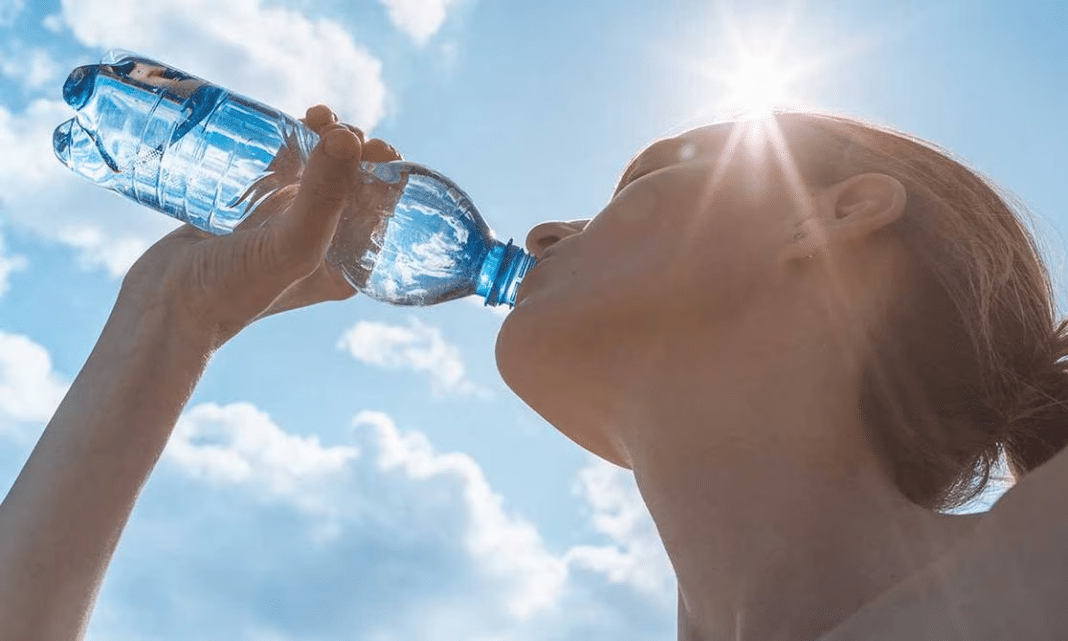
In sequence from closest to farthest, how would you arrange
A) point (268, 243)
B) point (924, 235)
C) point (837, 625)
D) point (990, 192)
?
point (837, 625) < point (924, 235) < point (990, 192) < point (268, 243)

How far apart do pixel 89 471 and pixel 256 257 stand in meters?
0.64

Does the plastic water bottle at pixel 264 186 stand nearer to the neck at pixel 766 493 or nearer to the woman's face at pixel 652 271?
the woman's face at pixel 652 271

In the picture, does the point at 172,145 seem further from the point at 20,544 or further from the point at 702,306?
the point at 702,306

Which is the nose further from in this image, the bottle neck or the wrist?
the wrist

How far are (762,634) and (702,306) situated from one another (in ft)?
2.07

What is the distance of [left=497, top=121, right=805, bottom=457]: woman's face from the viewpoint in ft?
6.92

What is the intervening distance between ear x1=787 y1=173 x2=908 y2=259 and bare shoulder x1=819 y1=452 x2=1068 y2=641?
79 cm

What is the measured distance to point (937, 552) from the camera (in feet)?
5.50

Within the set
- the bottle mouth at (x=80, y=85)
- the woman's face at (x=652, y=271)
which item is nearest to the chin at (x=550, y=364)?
the woman's face at (x=652, y=271)

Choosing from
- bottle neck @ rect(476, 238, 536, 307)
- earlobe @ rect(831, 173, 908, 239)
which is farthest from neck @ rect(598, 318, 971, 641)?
bottle neck @ rect(476, 238, 536, 307)

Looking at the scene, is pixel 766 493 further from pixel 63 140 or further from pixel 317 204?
pixel 63 140

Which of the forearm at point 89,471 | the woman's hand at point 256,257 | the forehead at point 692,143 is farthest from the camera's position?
the woman's hand at point 256,257

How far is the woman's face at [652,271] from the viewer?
2109mm

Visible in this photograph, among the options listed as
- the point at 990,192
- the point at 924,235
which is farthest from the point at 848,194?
the point at 990,192
